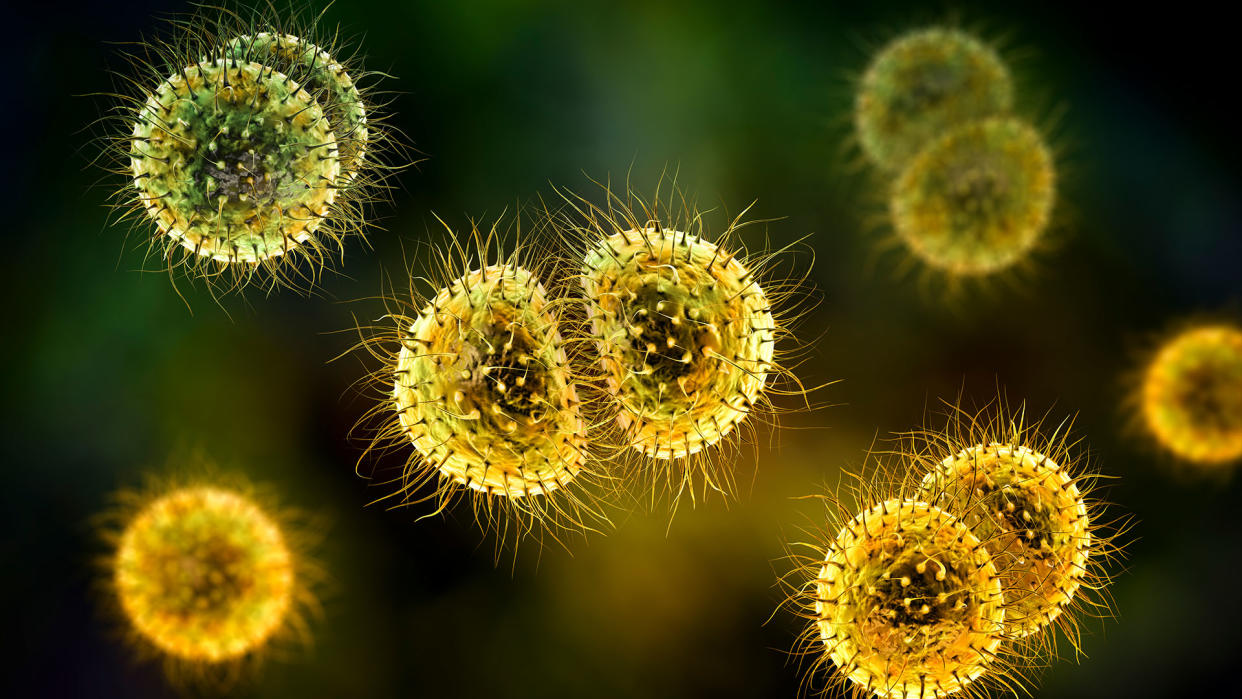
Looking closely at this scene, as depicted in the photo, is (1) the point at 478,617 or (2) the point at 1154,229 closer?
(1) the point at 478,617

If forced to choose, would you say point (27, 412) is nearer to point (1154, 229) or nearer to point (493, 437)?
point (493, 437)

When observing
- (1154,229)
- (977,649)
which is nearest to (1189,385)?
(1154,229)

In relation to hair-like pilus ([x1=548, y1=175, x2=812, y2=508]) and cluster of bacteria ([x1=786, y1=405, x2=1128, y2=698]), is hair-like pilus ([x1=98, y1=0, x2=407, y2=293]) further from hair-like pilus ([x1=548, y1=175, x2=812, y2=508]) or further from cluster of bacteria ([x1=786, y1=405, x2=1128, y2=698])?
cluster of bacteria ([x1=786, y1=405, x2=1128, y2=698])

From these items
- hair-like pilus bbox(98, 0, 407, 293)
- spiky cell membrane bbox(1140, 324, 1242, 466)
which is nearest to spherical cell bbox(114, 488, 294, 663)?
hair-like pilus bbox(98, 0, 407, 293)

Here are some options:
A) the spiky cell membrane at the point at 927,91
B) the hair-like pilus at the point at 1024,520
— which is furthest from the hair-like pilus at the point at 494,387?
the spiky cell membrane at the point at 927,91

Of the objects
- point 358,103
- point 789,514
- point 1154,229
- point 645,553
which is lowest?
point 645,553

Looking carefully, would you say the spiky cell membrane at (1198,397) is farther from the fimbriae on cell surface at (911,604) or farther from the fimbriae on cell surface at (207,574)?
the fimbriae on cell surface at (207,574)

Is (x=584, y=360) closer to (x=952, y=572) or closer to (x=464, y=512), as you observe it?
(x=952, y=572)
